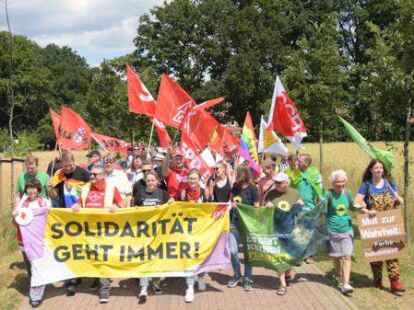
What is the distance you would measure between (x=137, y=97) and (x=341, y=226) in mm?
6300

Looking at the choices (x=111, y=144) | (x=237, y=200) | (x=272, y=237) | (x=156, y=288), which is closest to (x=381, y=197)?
(x=272, y=237)

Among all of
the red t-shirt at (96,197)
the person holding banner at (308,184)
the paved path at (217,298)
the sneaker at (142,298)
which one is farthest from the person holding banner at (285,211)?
the red t-shirt at (96,197)

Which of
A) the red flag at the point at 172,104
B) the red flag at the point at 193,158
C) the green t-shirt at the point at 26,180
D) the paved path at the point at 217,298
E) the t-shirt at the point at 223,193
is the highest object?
the red flag at the point at 172,104

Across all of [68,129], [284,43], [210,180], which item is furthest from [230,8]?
[210,180]

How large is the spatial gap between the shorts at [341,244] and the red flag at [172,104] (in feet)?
16.0

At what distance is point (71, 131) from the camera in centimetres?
1339

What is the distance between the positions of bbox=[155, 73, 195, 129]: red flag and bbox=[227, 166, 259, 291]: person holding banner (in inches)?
146

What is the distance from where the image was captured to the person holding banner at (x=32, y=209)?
711cm

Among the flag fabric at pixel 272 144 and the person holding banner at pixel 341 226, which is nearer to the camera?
the person holding banner at pixel 341 226

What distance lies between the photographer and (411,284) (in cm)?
775

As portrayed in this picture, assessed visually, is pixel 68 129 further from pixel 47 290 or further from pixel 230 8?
pixel 230 8

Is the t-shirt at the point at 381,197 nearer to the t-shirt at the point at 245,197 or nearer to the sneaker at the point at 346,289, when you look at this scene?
the sneaker at the point at 346,289

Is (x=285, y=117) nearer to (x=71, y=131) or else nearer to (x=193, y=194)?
(x=193, y=194)

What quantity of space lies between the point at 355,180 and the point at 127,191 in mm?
10286
